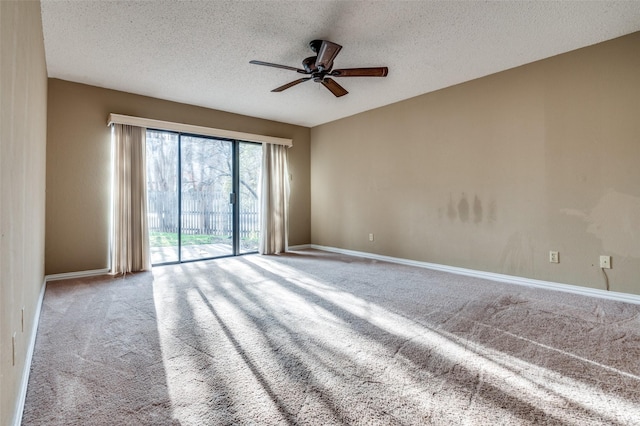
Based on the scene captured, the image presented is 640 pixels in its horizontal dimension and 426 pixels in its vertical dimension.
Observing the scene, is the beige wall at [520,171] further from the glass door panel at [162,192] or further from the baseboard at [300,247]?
the glass door panel at [162,192]

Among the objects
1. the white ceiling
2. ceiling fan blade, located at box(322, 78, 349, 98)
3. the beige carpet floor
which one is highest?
the white ceiling

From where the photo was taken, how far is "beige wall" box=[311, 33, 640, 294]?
118 inches

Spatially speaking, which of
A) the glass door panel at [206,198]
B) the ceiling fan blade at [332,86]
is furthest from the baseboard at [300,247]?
the ceiling fan blade at [332,86]

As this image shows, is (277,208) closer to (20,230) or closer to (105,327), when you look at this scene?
(105,327)

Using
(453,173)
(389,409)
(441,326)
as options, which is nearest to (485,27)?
(453,173)

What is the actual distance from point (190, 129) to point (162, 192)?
1053 mm

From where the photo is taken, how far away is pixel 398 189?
4895 mm

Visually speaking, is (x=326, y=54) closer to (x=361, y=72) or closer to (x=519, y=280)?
(x=361, y=72)

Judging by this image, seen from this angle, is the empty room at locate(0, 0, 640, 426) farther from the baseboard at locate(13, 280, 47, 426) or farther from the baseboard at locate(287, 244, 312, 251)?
the baseboard at locate(287, 244, 312, 251)

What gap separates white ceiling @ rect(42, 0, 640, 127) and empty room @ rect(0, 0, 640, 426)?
0.03 metres

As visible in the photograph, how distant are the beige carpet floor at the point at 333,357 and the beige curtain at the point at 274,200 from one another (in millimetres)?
2321

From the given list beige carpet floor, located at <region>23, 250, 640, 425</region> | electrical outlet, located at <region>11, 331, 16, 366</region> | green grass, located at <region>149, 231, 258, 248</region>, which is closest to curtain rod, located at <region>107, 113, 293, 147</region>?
green grass, located at <region>149, 231, 258, 248</region>

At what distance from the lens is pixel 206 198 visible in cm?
529

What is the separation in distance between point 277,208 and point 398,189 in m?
2.24
